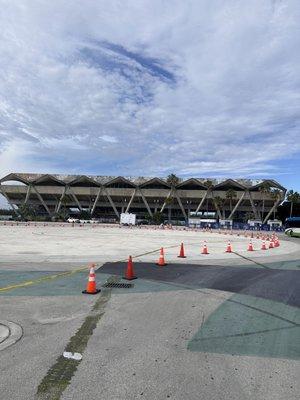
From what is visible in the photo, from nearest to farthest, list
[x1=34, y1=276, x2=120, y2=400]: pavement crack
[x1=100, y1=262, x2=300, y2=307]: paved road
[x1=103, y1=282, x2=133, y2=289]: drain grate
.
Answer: [x1=34, y1=276, x2=120, y2=400]: pavement crack
[x1=100, y1=262, x2=300, y2=307]: paved road
[x1=103, y1=282, x2=133, y2=289]: drain grate

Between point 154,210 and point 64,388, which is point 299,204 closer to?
point 154,210

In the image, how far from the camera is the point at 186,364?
5695mm

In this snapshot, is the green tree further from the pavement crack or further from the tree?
the pavement crack

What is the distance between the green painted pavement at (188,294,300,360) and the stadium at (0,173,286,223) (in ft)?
386

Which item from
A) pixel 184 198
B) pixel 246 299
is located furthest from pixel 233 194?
pixel 246 299

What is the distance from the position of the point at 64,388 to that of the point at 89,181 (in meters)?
130

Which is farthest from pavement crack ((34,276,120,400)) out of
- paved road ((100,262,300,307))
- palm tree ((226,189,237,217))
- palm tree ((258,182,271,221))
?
palm tree ((258,182,271,221))

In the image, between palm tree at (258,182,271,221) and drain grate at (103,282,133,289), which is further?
palm tree at (258,182,271,221)

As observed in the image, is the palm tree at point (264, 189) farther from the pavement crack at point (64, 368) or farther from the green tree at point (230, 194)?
the pavement crack at point (64, 368)

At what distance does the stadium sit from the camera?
424 ft

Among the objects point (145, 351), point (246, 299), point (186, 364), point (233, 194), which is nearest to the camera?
point (186, 364)

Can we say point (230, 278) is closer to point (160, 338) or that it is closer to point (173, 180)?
point (160, 338)

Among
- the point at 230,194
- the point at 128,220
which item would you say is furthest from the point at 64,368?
the point at 230,194

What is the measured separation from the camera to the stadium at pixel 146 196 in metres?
129
